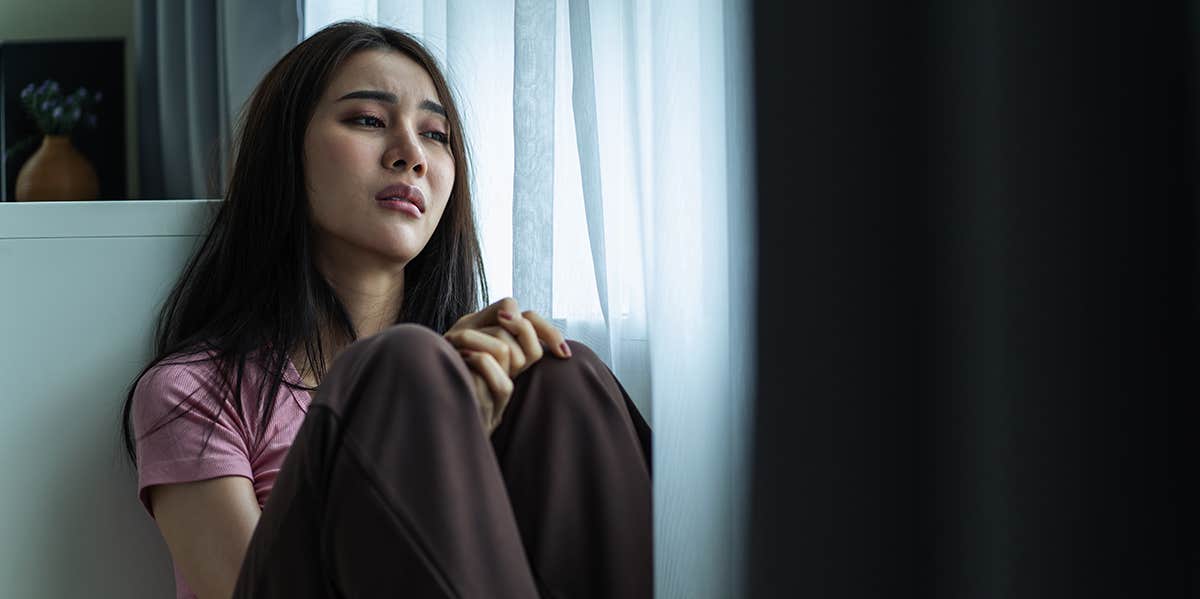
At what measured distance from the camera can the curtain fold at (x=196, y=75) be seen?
1.58 metres

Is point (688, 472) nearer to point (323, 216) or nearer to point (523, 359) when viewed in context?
point (523, 359)

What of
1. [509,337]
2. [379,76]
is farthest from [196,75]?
[509,337]

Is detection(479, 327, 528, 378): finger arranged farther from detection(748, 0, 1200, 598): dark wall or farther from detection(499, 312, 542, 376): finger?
detection(748, 0, 1200, 598): dark wall

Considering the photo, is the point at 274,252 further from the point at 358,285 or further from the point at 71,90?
the point at 71,90

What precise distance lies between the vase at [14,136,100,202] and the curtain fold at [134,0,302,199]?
0.36ft

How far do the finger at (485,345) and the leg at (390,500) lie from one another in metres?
0.14

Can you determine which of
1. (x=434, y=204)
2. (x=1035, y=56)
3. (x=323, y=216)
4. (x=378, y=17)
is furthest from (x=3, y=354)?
(x=1035, y=56)

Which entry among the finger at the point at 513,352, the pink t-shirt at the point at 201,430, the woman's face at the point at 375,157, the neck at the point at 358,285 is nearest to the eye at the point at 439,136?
the woman's face at the point at 375,157

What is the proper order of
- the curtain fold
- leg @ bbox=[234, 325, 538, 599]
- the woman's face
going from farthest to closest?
the curtain fold < the woman's face < leg @ bbox=[234, 325, 538, 599]

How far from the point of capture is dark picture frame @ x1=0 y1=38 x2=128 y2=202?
5.48ft

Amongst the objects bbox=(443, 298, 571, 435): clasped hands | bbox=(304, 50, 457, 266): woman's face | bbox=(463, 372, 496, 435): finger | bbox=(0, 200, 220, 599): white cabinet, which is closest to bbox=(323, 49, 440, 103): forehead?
bbox=(304, 50, 457, 266): woman's face

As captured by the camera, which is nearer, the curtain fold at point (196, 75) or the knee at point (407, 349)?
the knee at point (407, 349)

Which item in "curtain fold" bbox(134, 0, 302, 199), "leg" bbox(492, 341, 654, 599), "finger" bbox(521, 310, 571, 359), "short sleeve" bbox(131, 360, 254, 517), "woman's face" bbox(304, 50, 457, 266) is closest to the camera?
"leg" bbox(492, 341, 654, 599)

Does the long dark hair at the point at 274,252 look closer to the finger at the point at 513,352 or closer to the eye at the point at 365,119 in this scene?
the eye at the point at 365,119
